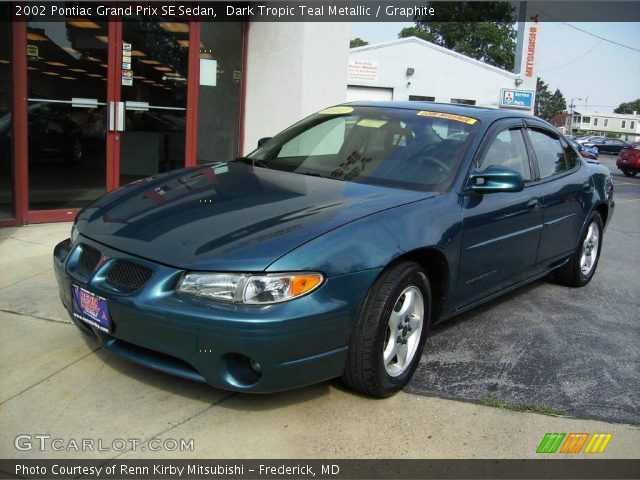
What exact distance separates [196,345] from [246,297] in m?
0.30

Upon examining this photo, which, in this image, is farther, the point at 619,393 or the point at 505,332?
the point at 505,332

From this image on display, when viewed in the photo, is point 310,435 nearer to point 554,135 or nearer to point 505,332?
point 505,332

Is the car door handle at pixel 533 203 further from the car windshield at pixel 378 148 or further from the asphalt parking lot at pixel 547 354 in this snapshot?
the asphalt parking lot at pixel 547 354

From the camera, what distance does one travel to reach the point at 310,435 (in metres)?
2.87

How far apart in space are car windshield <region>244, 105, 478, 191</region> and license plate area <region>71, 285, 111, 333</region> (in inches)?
60.0

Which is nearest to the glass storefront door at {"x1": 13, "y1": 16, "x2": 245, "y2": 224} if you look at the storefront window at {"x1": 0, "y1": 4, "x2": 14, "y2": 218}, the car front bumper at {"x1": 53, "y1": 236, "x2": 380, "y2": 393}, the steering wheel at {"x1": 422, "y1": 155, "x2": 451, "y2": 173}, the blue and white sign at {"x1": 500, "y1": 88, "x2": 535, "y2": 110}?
the storefront window at {"x1": 0, "y1": 4, "x2": 14, "y2": 218}

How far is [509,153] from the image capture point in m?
4.32

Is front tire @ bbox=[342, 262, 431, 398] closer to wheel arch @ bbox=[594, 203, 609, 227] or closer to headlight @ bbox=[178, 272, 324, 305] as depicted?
headlight @ bbox=[178, 272, 324, 305]

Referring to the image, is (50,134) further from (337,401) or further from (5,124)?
(337,401)

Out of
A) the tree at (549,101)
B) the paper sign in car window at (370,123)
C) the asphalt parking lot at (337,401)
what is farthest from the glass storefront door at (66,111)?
the tree at (549,101)

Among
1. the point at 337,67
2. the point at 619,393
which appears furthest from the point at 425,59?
the point at 619,393

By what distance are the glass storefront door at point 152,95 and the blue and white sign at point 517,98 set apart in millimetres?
26199

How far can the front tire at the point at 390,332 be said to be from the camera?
298cm

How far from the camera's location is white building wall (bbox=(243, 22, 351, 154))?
8.29 m
